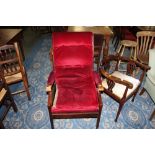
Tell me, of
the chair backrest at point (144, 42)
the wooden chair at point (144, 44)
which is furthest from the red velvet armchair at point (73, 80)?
the chair backrest at point (144, 42)

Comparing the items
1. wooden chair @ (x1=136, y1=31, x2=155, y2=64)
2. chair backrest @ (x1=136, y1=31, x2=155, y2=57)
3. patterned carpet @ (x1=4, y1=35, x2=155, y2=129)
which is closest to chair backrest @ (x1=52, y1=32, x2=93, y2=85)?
patterned carpet @ (x1=4, y1=35, x2=155, y2=129)

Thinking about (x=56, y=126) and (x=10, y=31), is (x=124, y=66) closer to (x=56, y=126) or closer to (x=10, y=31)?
(x=56, y=126)

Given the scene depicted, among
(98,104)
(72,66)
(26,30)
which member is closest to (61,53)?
(72,66)

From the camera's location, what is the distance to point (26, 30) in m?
6.24

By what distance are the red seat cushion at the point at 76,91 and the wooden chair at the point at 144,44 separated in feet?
4.74

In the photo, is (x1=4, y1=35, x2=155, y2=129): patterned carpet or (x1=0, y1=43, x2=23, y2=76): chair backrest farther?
(x1=4, y1=35, x2=155, y2=129): patterned carpet

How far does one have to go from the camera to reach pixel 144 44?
3270 mm

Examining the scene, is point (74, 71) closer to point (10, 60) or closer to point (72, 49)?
point (72, 49)

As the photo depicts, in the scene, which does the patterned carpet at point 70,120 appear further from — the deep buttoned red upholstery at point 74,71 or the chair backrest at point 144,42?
the chair backrest at point 144,42

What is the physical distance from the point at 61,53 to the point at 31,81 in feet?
4.34

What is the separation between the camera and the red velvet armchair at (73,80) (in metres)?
1.97

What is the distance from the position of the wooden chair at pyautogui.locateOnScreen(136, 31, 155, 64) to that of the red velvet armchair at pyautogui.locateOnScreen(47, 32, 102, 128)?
1.41 m

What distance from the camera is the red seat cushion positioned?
1.95 metres

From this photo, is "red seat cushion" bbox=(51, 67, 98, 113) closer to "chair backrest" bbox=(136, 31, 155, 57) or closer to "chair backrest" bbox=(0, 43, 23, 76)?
"chair backrest" bbox=(0, 43, 23, 76)
